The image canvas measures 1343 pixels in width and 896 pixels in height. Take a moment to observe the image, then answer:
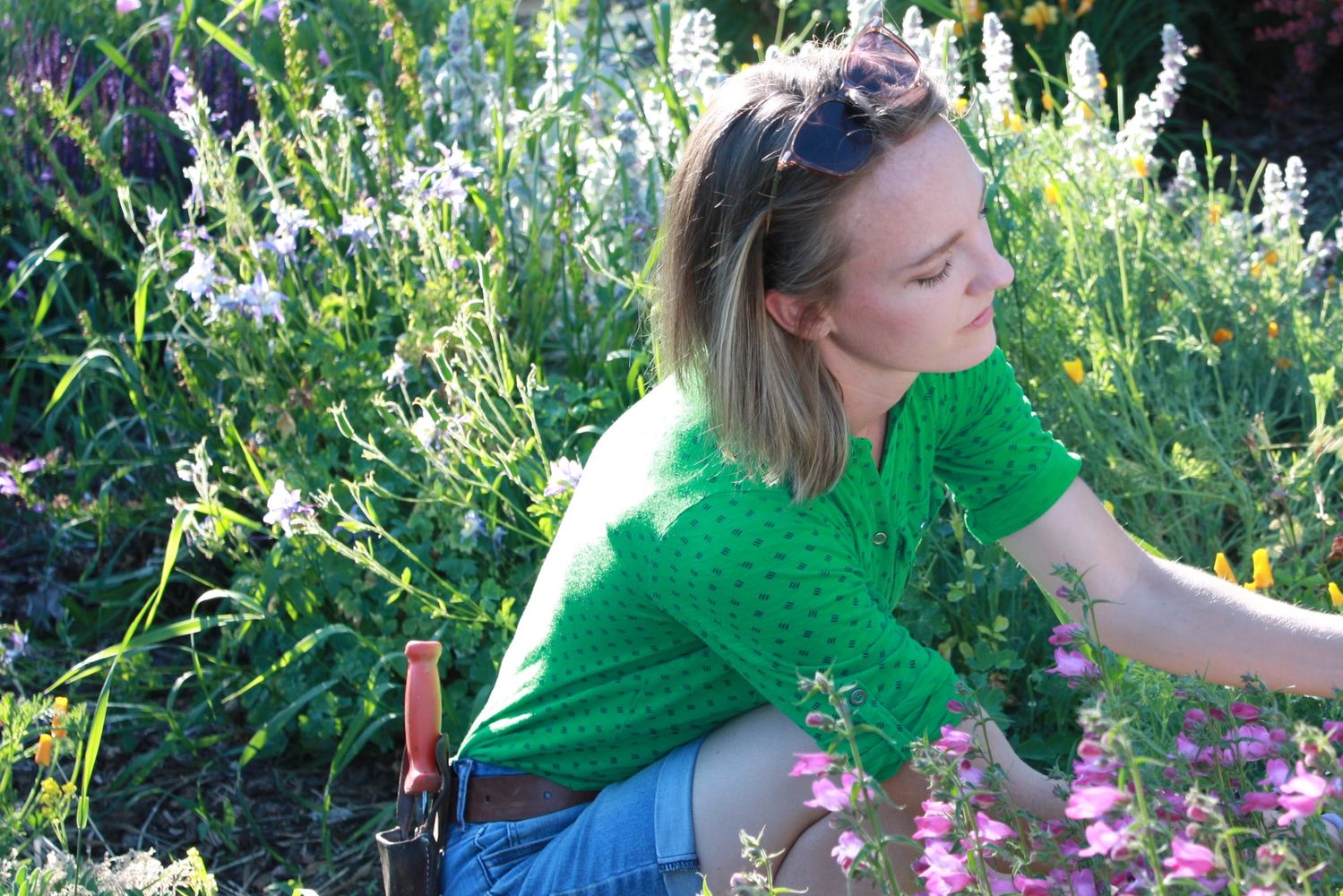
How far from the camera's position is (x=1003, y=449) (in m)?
1.83

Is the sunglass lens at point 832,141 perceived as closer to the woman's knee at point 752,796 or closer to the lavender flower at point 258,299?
the woman's knee at point 752,796

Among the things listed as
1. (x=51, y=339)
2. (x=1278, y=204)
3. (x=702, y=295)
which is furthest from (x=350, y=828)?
(x=1278, y=204)

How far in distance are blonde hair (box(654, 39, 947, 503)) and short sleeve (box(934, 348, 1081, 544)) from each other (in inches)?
10.2

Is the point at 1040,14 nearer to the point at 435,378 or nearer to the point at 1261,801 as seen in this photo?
the point at 435,378

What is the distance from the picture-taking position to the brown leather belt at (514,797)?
1.81 meters

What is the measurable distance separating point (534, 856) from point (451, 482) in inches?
31.7

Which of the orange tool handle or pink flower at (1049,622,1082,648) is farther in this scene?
the orange tool handle

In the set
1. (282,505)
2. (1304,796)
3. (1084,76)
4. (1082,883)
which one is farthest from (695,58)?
(1304,796)

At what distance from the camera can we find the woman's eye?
155 cm

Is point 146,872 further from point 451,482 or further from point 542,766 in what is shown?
point 451,482

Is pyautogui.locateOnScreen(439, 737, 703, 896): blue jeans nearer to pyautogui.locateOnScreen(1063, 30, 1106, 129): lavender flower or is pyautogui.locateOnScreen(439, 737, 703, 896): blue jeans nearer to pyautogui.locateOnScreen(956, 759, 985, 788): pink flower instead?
pyautogui.locateOnScreen(956, 759, 985, 788): pink flower

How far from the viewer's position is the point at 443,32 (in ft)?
12.8

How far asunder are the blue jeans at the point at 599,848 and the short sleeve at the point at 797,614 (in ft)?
0.70

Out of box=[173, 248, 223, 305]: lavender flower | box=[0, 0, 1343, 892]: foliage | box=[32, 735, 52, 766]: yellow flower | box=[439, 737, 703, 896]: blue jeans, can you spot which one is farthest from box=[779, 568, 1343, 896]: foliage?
box=[173, 248, 223, 305]: lavender flower
